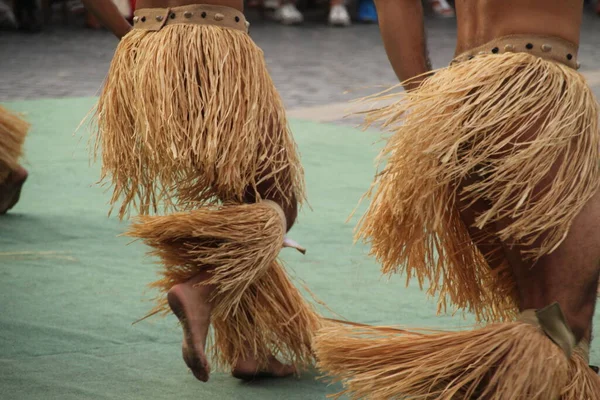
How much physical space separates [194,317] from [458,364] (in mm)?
631

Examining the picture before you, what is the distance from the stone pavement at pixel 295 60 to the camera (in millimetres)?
7410

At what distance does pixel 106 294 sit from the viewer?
3258 millimetres

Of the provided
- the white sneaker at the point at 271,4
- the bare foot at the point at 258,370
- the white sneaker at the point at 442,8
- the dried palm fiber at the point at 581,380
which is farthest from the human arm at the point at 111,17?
the white sneaker at the point at 442,8

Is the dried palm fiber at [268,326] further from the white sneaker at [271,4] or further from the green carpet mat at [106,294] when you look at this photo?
the white sneaker at [271,4]

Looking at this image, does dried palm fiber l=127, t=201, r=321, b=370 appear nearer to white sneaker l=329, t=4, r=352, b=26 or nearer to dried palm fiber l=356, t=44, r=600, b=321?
dried palm fiber l=356, t=44, r=600, b=321

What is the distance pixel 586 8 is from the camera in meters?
13.9

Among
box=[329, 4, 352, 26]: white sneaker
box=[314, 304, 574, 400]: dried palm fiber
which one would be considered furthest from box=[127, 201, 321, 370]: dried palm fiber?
box=[329, 4, 352, 26]: white sneaker

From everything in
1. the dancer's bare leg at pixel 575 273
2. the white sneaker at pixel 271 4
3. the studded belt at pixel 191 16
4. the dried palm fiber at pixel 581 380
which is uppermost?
the studded belt at pixel 191 16

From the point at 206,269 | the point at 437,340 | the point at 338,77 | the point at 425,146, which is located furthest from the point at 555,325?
the point at 338,77

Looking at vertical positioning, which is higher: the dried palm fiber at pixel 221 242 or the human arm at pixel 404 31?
the human arm at pixel 404 31

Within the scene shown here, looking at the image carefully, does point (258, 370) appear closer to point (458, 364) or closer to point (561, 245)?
point (458, 364)

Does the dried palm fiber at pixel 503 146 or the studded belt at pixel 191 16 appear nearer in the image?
the dried palm fiber at pixel 503 146

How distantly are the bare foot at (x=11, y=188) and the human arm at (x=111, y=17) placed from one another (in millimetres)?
1458

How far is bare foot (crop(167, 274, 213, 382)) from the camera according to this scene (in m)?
2.23
